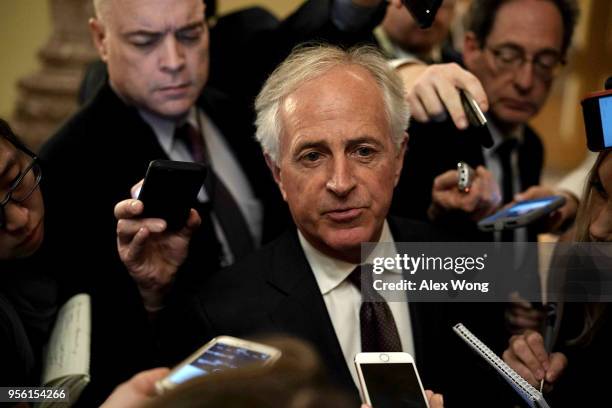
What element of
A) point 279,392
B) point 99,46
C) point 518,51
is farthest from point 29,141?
point 279,392

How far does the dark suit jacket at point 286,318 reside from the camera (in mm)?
1821

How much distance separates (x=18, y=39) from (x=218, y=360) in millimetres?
3455

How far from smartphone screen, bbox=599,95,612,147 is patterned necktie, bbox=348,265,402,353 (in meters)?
0.62

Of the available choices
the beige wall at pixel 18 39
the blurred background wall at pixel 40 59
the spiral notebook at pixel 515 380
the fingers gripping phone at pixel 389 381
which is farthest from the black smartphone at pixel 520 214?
the beige wall at pixel 18 39

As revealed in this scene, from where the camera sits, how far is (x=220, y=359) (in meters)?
1.32

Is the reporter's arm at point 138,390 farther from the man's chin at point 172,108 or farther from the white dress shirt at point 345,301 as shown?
the man's chin at point 172,108

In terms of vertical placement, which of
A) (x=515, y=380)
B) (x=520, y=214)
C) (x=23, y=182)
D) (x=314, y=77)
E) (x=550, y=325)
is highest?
(x=314, y=77)

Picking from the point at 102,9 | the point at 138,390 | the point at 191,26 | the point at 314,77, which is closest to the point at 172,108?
the point at 191,26

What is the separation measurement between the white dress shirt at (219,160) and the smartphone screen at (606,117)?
1112 millimetres

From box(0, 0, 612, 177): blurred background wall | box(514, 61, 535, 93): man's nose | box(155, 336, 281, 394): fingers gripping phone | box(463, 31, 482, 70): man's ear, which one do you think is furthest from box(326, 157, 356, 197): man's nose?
box(0, 0, 612, 177): blurred background wall

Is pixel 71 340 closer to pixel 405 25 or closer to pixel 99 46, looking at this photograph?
pixel 99 46

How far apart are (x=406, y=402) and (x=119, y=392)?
498 millimetres

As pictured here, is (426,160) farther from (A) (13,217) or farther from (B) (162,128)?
(A) (13,217)

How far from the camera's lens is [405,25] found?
9.84ft
